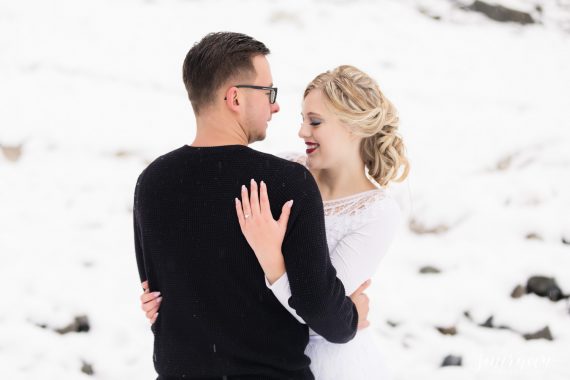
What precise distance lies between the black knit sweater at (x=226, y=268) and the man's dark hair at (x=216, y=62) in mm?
195

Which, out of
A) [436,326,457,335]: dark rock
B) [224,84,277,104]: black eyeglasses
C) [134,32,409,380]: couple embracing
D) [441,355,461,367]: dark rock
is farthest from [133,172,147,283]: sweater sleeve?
[436,326,457,335]: dark rock

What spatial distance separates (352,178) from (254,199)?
954 mm

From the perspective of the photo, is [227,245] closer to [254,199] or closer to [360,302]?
[254,199]

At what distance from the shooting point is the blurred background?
173 inches

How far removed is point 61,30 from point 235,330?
6855 millimetres

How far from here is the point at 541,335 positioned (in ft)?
14.9

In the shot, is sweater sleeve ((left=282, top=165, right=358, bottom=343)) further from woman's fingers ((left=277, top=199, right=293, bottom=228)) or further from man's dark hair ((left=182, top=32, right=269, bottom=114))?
man's dark hair ((left=182, top=32, right=269, bottom=114))

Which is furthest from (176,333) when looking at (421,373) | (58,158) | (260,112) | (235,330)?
(58,158)

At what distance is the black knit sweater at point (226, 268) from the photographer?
1669 millimetres

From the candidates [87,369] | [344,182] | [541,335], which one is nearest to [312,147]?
[344,182]

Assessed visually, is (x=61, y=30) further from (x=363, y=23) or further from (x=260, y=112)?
(x=260, y=112)

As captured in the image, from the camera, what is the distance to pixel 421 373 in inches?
161

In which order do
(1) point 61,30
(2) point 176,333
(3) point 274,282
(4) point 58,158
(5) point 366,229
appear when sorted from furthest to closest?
(1) point 61,30 < (4) point 58,158 < (5) point 366,229 < (2) point 176,333 < (3) point 274,282

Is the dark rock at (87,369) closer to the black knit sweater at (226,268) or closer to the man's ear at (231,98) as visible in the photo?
the black knit sweater at (226,268)
